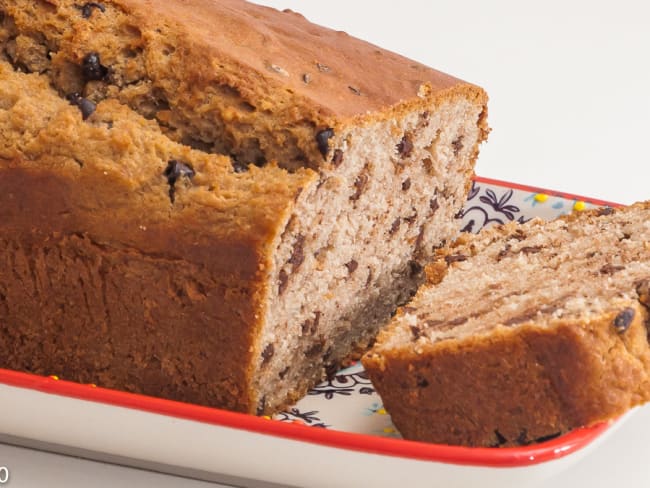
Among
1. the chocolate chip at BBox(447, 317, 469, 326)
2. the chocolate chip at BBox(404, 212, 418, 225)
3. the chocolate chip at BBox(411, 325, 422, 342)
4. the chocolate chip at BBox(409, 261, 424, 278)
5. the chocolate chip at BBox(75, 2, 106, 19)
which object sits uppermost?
the chocolate chip at BBox(75, 2, 106, 19)

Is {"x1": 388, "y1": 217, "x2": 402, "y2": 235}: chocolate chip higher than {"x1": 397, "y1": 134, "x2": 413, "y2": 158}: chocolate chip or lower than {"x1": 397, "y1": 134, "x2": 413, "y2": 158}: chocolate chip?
lower

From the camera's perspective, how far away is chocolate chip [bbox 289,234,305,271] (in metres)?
2.96

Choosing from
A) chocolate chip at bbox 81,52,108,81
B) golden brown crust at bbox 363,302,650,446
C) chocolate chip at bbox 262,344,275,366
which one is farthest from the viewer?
chocolate chip at bbox 81,52,108,81

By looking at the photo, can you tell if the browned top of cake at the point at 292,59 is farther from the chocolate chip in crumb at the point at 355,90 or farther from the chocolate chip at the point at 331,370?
the chocolate chip at the point at 331,370

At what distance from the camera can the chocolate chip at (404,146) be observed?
346 cm

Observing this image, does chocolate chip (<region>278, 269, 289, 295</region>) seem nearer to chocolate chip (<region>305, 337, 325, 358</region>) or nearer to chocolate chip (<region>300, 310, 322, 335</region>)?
chocolate chip (<region>300, 310, 322, 335</region>)

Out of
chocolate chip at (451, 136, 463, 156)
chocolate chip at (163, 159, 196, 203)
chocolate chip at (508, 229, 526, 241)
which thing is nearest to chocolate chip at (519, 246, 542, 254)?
chocolate chip at (508, 229, 526, 241)

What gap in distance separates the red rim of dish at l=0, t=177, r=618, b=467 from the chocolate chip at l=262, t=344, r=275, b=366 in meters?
0.45

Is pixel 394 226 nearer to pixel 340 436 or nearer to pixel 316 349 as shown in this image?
pixel 316 349

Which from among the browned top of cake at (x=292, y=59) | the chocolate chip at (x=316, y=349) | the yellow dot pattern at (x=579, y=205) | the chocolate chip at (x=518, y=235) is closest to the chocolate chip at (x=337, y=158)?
the browned top of cake at (x=292, y=59)

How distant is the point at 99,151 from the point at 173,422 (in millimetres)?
854

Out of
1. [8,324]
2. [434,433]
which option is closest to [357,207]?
[434,433]

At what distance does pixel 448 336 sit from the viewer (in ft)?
9.50

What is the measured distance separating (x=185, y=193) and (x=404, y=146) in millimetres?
938
